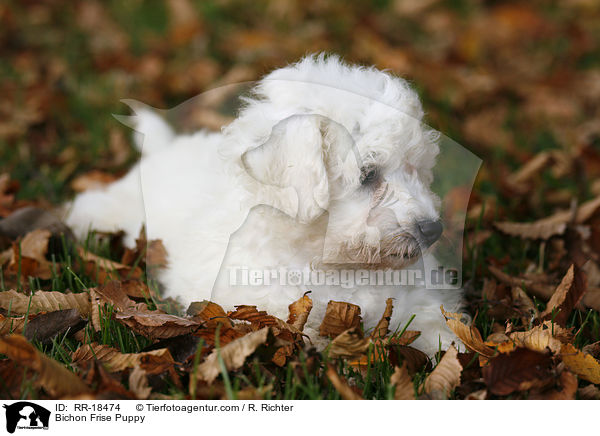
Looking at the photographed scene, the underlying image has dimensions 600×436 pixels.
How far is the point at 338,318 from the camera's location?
90.0 inches

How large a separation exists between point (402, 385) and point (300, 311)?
50cm

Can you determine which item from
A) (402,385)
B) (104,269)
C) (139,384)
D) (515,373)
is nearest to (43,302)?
(104,269)

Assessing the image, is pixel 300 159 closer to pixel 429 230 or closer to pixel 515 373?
pixel 429 230

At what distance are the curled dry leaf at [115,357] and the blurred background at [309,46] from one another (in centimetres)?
172

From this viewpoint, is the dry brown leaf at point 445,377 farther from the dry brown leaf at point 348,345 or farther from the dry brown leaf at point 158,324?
the dry brown leaf at point 158,324

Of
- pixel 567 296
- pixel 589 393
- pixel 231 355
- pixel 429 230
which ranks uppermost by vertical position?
pixel 429 230

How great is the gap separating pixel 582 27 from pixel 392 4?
261cm

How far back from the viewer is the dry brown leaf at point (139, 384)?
6.34ft

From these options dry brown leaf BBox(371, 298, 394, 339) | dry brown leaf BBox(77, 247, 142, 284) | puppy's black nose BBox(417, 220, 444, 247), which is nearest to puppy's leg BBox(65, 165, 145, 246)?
dry brown leaf BBox(77, 247, 142, 284)

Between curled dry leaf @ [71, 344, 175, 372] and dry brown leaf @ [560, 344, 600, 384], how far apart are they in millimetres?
1424

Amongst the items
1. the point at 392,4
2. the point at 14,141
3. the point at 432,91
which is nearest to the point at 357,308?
the point at 14,141

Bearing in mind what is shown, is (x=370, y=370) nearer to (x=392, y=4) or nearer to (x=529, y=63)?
(x=529, y=63)

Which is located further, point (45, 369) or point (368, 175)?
point (368, 175)

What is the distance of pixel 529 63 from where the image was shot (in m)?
7.41
